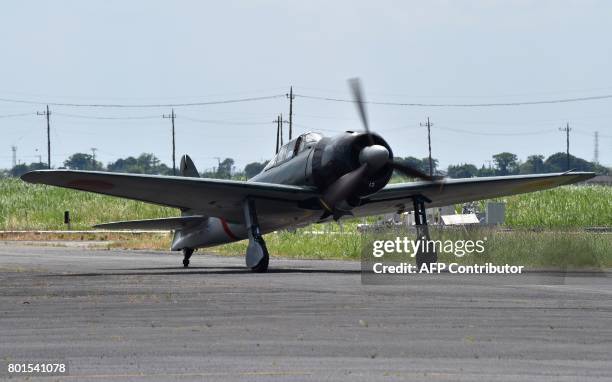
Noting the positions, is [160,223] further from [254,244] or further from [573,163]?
[573,163]

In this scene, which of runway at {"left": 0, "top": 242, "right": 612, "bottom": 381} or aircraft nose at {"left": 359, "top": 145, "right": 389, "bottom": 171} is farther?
aircraft nose at {"left": 359, "top": 145, "right": 389, "bottom": 171}

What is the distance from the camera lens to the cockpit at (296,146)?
25156mm

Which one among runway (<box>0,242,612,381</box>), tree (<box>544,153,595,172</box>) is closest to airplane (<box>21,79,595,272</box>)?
runway (<box>0,242,612,381</box>)

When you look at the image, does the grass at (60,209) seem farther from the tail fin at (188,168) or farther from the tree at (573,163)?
the tree at (573,163)

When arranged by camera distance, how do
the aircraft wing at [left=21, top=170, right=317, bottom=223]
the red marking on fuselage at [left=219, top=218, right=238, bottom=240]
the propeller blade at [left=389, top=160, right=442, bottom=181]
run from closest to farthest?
the aircraft wing at [left=21, top=170, right=317, bottom=223] < the propeller blade at [left=389, top=160, right=442, bottom=181] < the red marking on fuselage at [left=219, top=218, right=238, bottom=240]

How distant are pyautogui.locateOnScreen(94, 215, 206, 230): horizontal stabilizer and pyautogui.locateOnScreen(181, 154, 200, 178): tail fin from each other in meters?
1.15

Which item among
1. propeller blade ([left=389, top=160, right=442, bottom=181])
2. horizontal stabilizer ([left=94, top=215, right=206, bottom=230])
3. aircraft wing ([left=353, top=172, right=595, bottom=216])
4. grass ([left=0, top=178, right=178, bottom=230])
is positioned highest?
propeller blade ([left=389, top=160, right=442, bottom=181])

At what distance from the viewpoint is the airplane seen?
23625 millimetres

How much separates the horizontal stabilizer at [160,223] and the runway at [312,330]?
300 inches

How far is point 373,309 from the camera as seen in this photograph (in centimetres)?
1440

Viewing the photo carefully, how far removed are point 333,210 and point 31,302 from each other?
10.3 m

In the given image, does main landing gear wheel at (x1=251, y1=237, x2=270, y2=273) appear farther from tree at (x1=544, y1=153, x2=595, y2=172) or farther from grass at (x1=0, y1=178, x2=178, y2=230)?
tree at (x1=544, y1=153, x2=595, y2=172)

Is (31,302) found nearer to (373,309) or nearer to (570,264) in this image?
(373,309)

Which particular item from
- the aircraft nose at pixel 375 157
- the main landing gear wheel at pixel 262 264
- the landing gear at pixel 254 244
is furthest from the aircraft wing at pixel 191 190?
the aircraft nose at pixel 375 157
